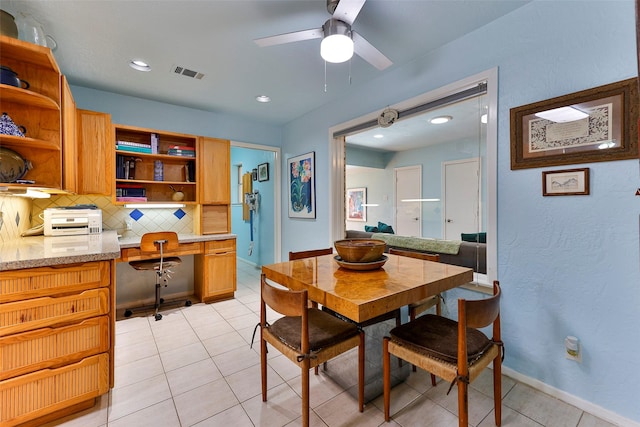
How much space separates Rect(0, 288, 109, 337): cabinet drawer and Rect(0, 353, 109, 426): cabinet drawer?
254mm

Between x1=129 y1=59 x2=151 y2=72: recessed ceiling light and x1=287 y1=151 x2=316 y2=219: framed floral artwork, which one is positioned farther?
x1=287 y1=151 x2=316 y2=219: framed floral artwork

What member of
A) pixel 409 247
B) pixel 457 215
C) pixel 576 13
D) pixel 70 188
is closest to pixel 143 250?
pixel 70 188

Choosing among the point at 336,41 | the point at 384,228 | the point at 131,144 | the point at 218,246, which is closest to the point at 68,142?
the point at 131,144

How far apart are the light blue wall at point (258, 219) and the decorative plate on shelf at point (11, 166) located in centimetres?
285

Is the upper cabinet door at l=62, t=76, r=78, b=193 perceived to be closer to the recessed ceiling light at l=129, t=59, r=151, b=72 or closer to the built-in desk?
the recessed ceiling light at l=129, t=59, r=151, b=72

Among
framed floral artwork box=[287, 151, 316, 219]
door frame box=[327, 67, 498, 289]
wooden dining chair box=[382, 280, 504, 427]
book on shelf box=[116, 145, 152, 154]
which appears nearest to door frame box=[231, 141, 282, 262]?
framed floral artwork box=[287, 151, 316, 219]

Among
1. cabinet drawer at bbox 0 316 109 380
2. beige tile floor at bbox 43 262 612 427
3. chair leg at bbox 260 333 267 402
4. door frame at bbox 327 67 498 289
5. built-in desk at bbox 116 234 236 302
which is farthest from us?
built-in desk at bbox 116 234 236 302

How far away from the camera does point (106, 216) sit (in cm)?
305

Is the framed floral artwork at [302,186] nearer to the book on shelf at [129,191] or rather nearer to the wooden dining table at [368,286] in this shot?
the wooden dining table at [368,286]

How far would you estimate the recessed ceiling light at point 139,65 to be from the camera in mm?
2363

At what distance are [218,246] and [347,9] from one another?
2820mm

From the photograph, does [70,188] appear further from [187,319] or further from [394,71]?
[394,71]

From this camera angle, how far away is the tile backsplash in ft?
6.82

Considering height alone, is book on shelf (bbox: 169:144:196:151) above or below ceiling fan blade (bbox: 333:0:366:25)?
below
